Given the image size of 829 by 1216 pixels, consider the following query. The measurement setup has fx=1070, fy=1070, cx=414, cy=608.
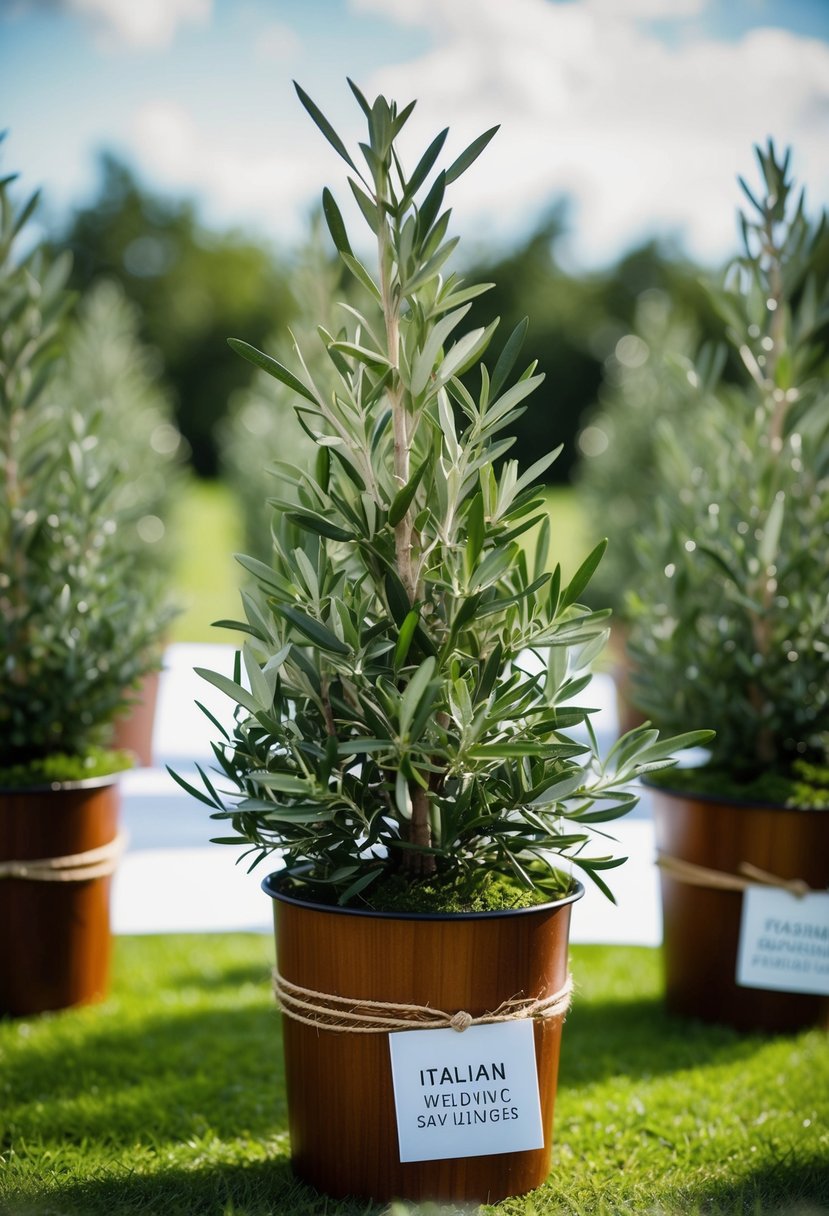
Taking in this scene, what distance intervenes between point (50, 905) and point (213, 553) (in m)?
10.9

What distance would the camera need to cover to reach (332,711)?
1.79 meters

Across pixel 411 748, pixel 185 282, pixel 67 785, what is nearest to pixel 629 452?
pixel 67 785

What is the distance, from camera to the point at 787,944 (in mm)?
2590

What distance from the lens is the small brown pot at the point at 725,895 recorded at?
103 inches

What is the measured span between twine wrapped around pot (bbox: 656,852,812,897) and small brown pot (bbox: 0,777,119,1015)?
1.49 metres

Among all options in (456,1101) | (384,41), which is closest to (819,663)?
(456,1101)

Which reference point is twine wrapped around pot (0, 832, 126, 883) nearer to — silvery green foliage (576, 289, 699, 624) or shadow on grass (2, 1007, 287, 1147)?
shadow on grass (2, 1007, 287, 1147)

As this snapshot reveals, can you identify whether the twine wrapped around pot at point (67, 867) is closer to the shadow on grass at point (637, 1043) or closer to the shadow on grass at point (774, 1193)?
the shadow on grass at point (637, 1043)

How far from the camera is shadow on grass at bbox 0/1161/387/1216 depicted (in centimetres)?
165

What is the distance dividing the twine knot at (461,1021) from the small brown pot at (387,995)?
0.05 ft

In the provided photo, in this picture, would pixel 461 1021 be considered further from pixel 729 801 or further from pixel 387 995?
pixel 729 801

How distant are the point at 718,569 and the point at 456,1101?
65.0 inches

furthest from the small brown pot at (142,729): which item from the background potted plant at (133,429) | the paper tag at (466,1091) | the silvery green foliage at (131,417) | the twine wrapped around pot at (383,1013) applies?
the paper tag at (466,1091)

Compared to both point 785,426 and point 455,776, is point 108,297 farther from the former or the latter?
point 455,776
